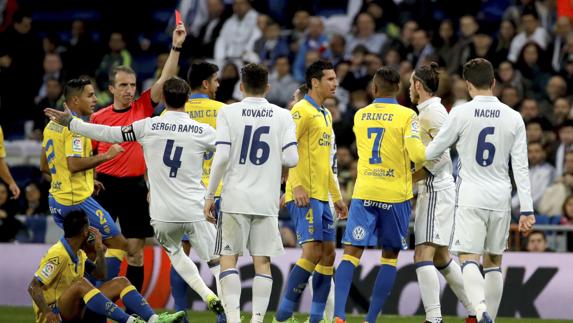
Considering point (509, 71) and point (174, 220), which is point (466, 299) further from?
point (509, 71)

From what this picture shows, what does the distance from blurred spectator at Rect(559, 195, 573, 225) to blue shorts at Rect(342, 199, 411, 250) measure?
525 cm

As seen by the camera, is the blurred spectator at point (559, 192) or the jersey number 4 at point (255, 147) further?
the blurred spectator at point (559, 192)

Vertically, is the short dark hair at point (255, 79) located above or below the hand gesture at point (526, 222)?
above

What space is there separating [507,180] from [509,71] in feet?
25.3

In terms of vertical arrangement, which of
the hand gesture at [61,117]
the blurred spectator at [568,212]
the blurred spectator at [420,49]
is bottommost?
the blurred spectator at [568,212]

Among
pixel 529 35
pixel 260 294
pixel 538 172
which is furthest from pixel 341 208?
pixel 529 35

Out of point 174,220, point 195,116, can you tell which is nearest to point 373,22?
point 195,116

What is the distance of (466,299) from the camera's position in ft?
37.8

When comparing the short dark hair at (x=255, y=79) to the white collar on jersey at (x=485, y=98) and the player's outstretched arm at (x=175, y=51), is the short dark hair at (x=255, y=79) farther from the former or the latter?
the white collar on jersey at (x=485, y=98)

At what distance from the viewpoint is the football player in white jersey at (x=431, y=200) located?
11.2 m

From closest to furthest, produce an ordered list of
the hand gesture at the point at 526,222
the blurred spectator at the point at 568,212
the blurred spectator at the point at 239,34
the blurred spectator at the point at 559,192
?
the hand gesture at the point at 526,222 → the blurred spectator at the point at 568,212 → the blurred spectator at the point at 559,192 → the blurred spectator at the point at 239,34

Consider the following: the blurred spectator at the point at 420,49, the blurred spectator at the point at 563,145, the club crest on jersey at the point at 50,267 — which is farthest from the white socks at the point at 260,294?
the blurred spectator at the point at 420,49

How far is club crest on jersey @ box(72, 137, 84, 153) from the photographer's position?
11.8m

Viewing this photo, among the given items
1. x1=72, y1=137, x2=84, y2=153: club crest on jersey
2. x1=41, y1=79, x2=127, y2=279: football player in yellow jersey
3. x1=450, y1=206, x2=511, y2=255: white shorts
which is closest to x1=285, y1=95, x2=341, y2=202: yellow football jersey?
x1=450, y1=206, x2=511, y2=255: white shorts
